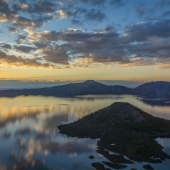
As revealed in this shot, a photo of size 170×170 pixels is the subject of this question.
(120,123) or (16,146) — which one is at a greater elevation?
(120,123)

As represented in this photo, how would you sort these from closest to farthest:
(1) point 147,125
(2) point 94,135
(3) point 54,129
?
1. (2) point 94,135
2. (1) point 147,125
3. (3) point 54,129

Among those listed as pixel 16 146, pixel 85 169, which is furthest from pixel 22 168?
pixel 16 146

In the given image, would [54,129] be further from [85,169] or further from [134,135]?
[85,169]

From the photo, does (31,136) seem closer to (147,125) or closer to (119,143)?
(119,143)

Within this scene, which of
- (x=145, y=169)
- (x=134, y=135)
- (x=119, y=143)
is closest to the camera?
(x=145, y=169)

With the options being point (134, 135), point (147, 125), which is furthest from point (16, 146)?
point (147, 125)

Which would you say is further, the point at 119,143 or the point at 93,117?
the point at 93,117
